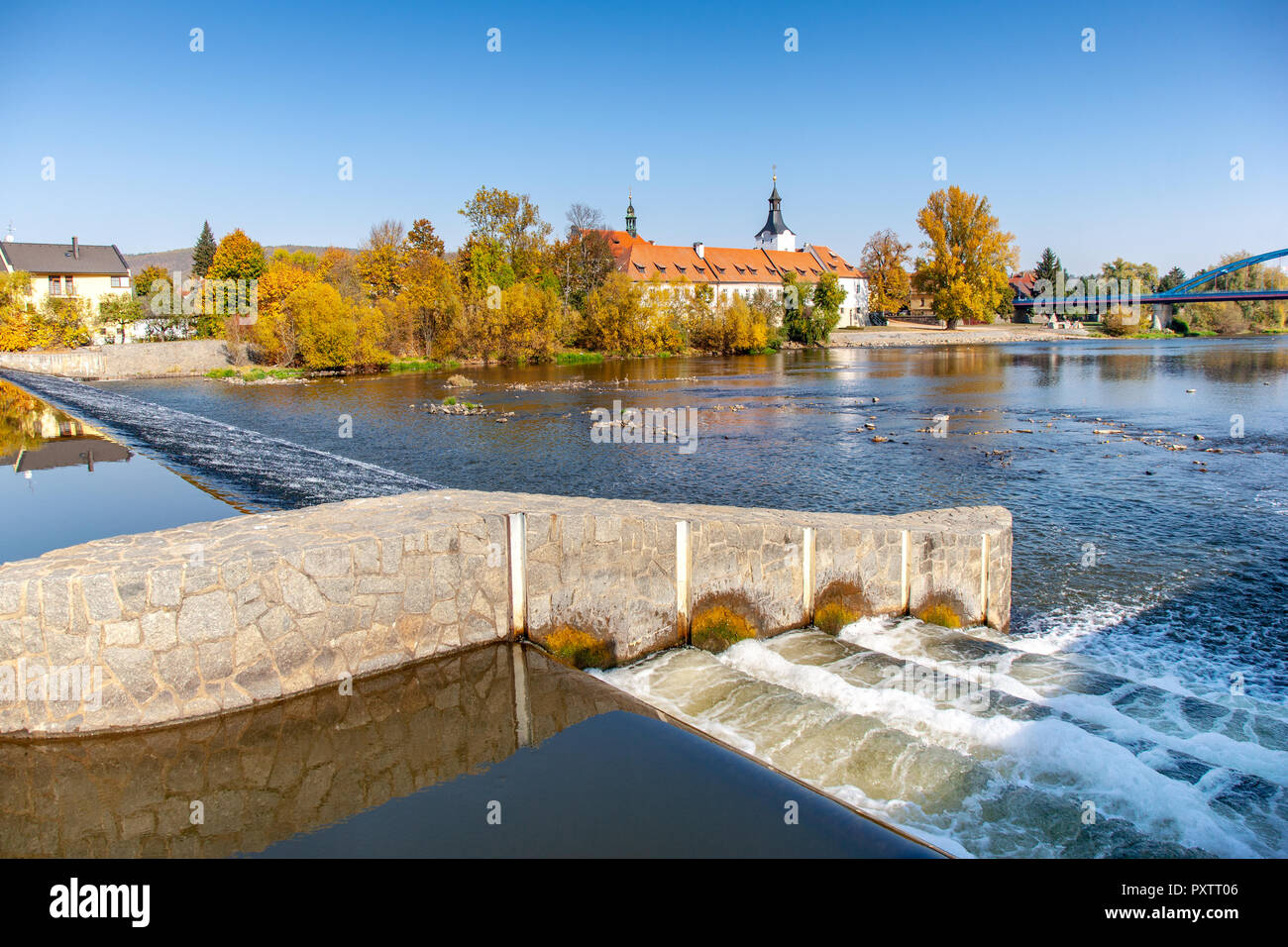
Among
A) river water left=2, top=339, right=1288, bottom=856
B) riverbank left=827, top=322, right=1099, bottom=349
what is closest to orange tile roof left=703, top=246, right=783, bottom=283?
riverbank left=827, top=322, right=1099, bottom=349

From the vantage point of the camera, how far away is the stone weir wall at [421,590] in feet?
19.8

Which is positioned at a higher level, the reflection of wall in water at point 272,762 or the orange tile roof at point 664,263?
the orange tile roof at point 664,263

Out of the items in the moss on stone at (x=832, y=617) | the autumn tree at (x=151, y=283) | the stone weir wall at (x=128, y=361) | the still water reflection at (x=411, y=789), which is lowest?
the still water reflection at (x=411, y=789)

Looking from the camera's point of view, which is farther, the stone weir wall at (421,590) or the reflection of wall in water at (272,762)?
the stone weir wall at (421,590)

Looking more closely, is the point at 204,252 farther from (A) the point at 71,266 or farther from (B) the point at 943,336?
(B) the point at 943,336

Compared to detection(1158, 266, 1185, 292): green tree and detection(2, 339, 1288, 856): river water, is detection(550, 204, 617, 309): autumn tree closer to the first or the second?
detection(2, 339, 1288, 856): river water

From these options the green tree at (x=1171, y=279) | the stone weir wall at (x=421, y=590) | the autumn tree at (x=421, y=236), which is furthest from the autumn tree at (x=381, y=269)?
the green tree at (x=1171, y=279)

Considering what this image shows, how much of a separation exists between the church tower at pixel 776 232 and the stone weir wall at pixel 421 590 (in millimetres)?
144686

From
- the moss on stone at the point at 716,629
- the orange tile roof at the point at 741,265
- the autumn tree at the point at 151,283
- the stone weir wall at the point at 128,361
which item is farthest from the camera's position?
the orange tile roof at the point at 741,265

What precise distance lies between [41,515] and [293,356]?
5029 centimetres

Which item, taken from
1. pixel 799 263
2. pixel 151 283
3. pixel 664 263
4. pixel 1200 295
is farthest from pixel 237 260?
pixel 1200 295

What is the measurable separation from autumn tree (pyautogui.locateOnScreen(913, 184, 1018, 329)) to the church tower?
39352mm

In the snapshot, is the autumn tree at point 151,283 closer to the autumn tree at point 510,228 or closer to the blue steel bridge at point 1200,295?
the autumn tree at point 510,228
